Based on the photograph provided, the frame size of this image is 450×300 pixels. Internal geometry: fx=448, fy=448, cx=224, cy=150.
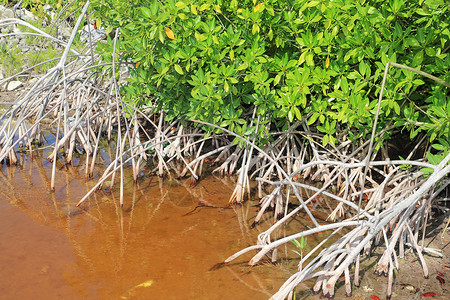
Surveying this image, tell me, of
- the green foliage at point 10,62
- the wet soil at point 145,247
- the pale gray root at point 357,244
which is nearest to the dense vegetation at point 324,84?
the pale gray root at point 357,244

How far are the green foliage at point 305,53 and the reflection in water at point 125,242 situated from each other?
0.84 meters

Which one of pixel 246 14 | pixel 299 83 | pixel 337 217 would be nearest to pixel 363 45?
pixel 299 83

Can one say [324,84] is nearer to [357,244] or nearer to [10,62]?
[357,244]

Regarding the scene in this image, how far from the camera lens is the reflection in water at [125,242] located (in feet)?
9.25

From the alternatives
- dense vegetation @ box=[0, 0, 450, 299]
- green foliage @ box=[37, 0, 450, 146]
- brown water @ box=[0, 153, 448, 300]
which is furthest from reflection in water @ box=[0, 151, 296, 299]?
green foliage @ box=[37, 0, 450, 146]

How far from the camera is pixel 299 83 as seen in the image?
3.33 m

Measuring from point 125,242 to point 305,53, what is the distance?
6.39 ft

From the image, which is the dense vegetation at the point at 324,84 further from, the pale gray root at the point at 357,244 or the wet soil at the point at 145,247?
the wet soil at the point at 145,247

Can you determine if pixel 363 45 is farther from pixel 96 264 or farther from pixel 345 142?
pixel 96 264

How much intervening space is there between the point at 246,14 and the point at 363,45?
0.86 metres

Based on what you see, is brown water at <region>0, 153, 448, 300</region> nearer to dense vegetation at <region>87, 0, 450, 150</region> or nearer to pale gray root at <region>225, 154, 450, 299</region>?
pale gray root at <region>225, 154, 450, 299</region>

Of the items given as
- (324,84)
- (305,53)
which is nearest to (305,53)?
(305,53)

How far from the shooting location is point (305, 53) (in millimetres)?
3318

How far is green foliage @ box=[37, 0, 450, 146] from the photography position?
293 centimetres
